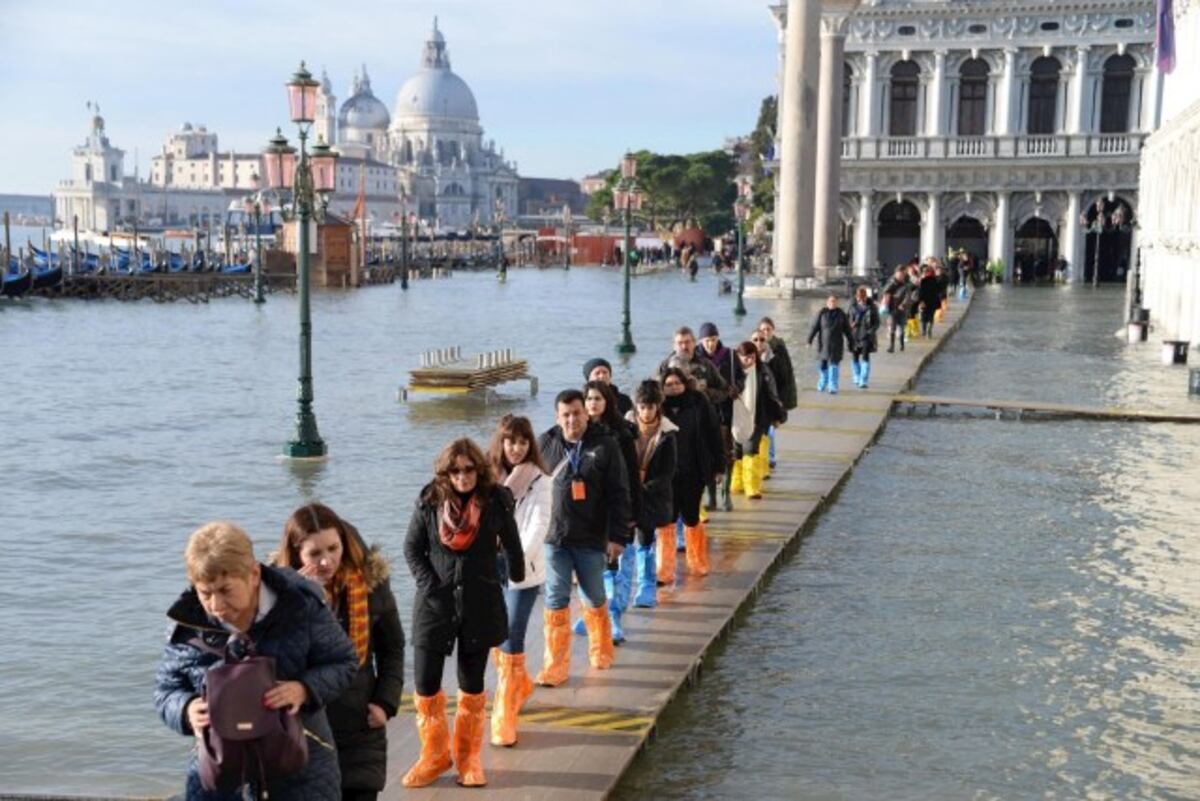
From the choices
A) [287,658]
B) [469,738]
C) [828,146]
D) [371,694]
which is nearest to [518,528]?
[469,738]

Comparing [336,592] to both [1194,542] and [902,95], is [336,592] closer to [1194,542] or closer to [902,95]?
[1194,542]

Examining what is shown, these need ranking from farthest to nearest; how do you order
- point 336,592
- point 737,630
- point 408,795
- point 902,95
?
1. point 902,95
2. point 737,630
3. point 408,795
4. point 336,592

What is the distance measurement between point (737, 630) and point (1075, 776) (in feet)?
9.72

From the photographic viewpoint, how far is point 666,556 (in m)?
11.1

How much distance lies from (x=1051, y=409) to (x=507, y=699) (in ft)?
50.5

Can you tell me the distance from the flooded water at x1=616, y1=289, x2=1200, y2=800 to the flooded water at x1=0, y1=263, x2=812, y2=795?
2944mm

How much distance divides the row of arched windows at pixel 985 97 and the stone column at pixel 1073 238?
10.4 feet

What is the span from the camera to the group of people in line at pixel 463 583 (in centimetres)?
478

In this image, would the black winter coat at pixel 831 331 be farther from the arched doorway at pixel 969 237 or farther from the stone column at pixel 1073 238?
the arched doorway at pixel 969 237

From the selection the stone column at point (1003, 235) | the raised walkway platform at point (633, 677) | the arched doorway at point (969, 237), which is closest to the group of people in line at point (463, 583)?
the raised walkway platform at point (633, 677)

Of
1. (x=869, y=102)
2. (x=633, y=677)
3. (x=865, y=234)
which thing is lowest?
(x=633, y=677)

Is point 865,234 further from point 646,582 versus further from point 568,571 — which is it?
point 568,571

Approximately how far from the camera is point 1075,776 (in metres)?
7.87

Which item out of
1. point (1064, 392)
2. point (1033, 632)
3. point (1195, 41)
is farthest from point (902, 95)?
point (1033, 632)
